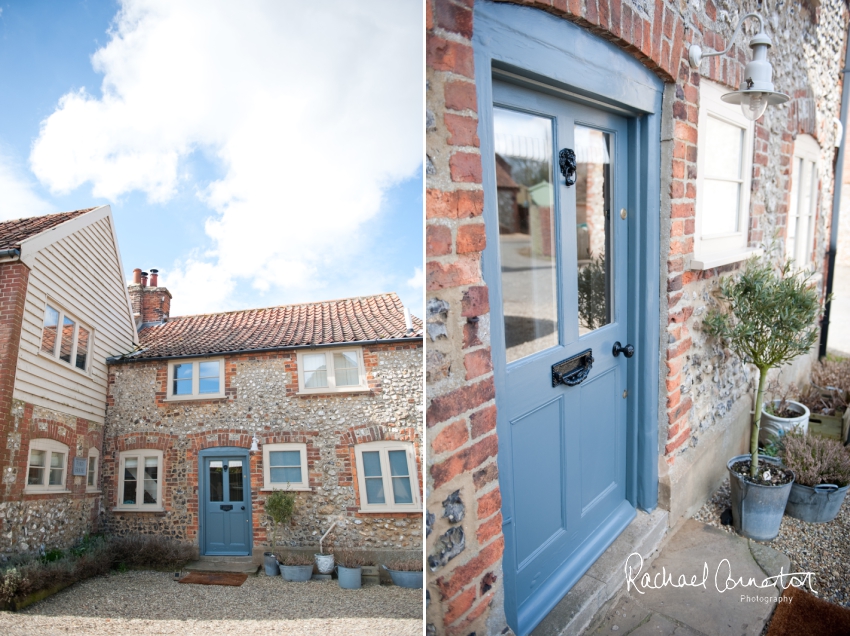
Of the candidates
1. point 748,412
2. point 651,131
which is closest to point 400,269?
point 651,131

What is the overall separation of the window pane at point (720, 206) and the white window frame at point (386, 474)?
230 centimetres

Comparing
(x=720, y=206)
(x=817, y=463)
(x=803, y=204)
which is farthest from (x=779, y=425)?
(x=803, y=204)

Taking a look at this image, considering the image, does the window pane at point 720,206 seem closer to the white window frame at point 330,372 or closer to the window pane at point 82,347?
the white window frame at point 330,372

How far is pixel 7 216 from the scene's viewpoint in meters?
1.39

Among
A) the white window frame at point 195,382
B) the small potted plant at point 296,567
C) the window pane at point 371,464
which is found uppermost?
the white window frame at point 195,382

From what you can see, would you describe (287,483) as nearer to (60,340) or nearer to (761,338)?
(60,340)

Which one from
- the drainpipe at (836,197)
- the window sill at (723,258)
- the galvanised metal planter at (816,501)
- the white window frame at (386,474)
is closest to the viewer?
the white window frame at (386,474)

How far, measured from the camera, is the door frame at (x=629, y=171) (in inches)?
62.9

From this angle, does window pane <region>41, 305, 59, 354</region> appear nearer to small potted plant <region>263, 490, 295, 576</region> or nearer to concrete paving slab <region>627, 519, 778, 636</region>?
small potted plant <region>263, 490, 295, 576</region>

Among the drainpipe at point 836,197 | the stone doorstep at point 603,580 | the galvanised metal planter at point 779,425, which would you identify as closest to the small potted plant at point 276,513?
the stone doorstep at point 603,580

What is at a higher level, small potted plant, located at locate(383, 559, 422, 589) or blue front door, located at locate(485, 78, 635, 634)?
blue front door, located at locate(485, 78, 635, 634)

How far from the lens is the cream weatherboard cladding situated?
134cm

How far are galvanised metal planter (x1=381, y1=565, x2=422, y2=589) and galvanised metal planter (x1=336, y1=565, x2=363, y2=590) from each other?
85 mm

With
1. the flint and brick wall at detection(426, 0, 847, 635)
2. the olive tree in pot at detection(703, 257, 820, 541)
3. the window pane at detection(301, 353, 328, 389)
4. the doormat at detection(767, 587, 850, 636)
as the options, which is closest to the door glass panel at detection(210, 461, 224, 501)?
the window pane at detection(301, 353, 328, 389)
